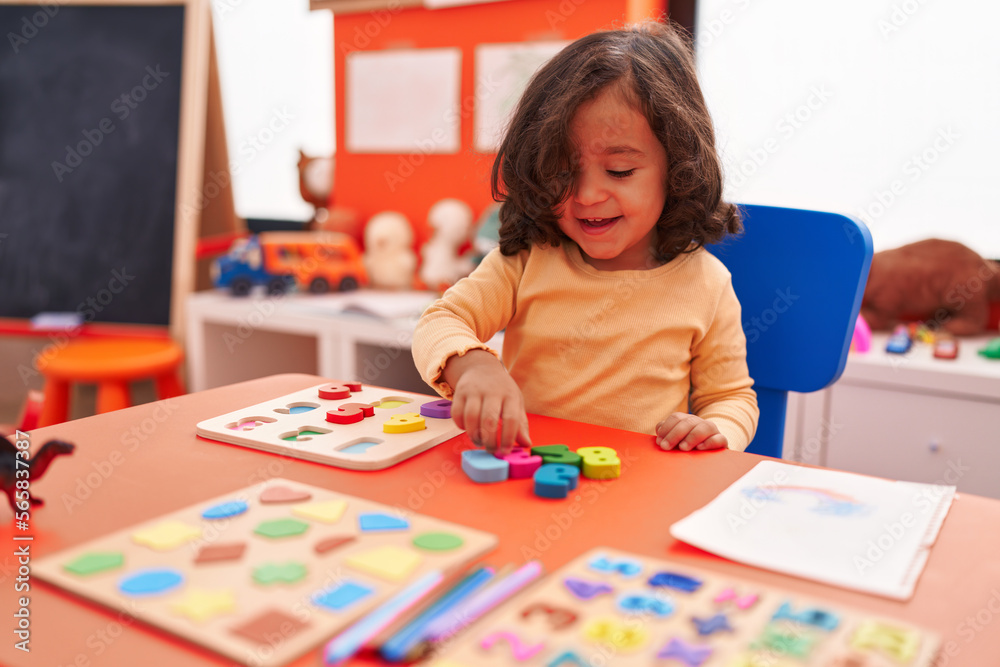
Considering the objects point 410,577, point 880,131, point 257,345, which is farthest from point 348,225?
point 410,577

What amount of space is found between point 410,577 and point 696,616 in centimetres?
16

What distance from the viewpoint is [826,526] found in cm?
56

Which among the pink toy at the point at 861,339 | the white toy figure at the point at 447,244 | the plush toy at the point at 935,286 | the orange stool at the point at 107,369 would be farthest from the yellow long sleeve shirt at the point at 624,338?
the orange stool at the point at 107,369

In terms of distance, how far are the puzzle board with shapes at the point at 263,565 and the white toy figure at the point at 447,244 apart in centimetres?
147

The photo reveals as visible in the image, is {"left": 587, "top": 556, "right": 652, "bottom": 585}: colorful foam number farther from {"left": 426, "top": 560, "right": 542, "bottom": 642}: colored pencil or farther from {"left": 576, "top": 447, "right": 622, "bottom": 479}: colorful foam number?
{"left": 576, "top": 447, "right": 622, "bottom": 479}: colorful foam number

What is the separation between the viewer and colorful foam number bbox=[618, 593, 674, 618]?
0.43 metres

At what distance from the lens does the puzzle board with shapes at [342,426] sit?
0.68 m

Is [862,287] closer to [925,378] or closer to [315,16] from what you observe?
[925,378]

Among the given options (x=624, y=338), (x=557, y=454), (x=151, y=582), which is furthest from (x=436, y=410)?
(x=151, y=582)

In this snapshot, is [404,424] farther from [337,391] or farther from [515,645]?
[515,645]

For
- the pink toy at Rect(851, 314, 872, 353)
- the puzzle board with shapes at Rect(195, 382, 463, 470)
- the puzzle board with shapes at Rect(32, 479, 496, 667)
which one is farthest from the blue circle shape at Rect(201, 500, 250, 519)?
the pink toy at Rect(851, 314, 872, 353)

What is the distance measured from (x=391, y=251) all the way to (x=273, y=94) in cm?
86

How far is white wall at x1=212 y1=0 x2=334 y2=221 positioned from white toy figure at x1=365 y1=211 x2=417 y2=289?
516mm

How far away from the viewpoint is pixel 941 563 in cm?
51
